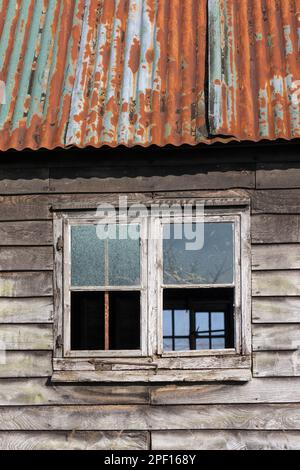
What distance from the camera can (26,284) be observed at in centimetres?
664

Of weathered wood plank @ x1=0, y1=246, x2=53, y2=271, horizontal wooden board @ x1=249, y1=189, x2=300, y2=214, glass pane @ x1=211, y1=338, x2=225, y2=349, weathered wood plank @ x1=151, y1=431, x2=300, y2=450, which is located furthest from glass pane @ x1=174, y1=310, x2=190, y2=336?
weathered wood plank @ x1=0, y1=246, x2=53, y2=271

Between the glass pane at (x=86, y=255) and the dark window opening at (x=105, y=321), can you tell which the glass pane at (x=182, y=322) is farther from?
the glass pane at (x=86, y=255)

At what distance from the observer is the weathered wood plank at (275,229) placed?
643 centimetres

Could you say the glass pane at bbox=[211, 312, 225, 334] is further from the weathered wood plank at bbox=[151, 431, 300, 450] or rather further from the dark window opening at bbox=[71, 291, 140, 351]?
the weathered wood plank at bbox=[151, 431, 300, 450]

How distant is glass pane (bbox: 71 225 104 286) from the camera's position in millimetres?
6656

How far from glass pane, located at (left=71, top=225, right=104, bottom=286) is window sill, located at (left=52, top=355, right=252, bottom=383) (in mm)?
696

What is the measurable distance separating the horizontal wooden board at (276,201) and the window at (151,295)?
4.3 inches

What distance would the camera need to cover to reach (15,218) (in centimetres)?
670

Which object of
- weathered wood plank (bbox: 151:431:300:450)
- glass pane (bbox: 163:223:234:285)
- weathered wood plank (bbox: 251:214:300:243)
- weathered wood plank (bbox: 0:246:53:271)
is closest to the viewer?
weathered wood plank (bbox: 151:431:300:450)

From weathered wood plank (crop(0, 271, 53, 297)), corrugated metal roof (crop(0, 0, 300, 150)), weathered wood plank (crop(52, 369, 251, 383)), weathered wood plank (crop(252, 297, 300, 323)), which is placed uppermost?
corrugated metal roof (crop(0, 0, 300, 150))

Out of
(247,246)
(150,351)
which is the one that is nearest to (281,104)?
(247,246)

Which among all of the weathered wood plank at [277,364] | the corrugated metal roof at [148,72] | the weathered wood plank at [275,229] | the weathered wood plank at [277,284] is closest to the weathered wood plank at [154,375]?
the weathered wood plank at [277,364]

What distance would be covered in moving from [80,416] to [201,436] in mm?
1020

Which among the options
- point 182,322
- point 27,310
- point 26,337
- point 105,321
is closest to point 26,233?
point 27,310
